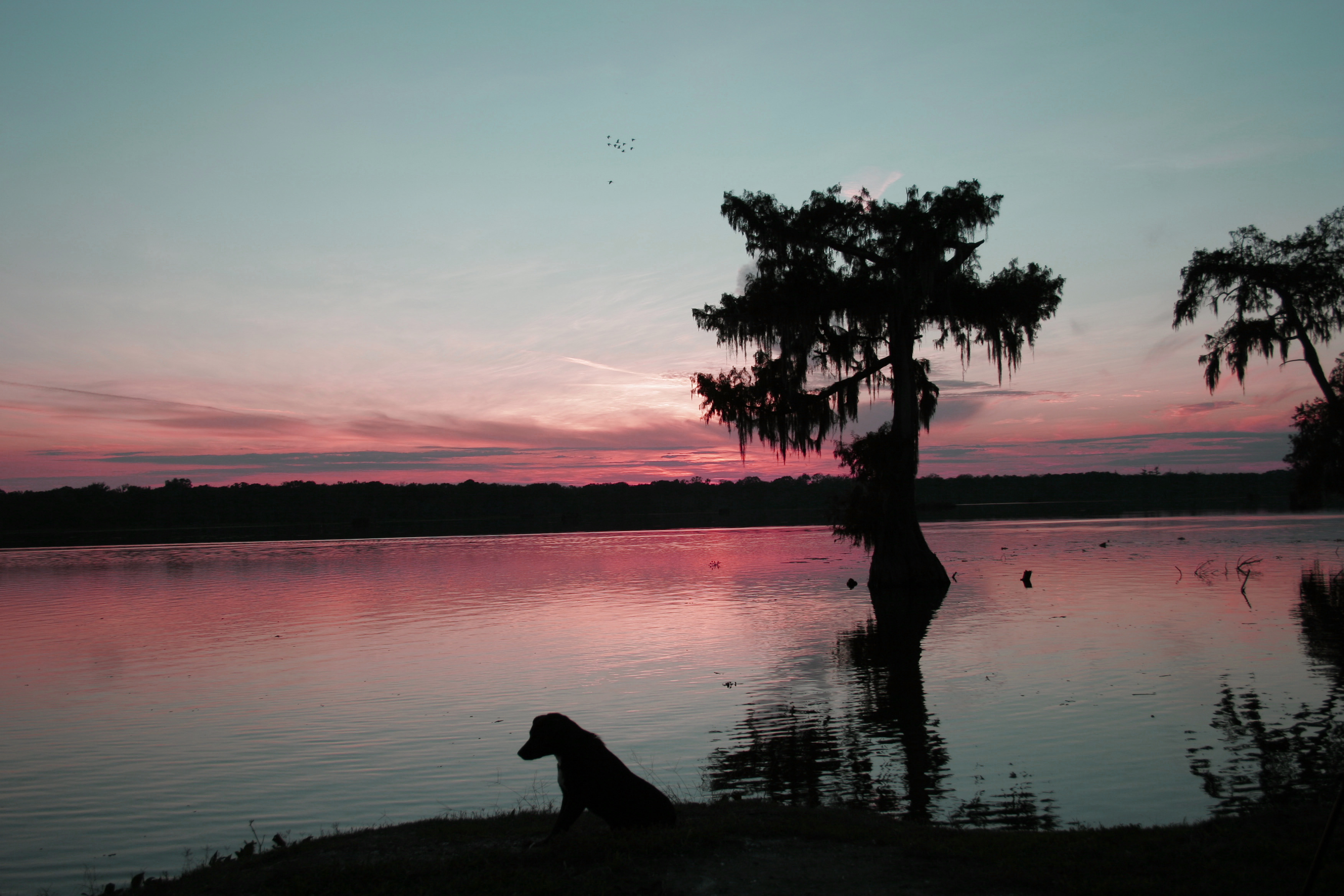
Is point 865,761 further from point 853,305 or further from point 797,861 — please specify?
point 853,305

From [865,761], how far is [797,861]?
4470 millimetres

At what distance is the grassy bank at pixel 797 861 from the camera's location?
5.66m

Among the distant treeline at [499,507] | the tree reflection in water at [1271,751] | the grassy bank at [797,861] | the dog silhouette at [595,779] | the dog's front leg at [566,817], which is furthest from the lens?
the distant treeline at [499,507]

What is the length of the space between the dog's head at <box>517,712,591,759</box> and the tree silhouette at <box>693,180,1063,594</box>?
2182cm

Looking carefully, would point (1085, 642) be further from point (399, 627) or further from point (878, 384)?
point (399, 627)

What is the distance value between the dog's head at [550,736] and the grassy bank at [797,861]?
639 millimetres

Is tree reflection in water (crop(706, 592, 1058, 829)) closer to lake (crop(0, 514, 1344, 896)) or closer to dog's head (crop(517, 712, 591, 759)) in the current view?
lake (crop(0, 514, 1344, 896))

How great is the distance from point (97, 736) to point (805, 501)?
A: 493 ft

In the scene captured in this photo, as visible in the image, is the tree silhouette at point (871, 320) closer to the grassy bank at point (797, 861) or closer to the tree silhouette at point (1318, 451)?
the tree silhouette at point (1318, 451)

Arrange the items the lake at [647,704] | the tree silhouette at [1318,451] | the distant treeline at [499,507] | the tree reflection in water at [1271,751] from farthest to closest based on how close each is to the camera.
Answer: the distant treeline at [499,507] → the tree silhouette at [1318,451] → the lake at [647,704] → the tree reflection in water at [1271,751]

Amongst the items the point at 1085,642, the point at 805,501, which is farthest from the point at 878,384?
the point at 805,501

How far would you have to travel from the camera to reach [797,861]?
20.4 feet

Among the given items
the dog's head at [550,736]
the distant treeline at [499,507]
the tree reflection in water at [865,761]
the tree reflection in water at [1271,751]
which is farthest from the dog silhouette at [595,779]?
the distant treeline at [499,507]

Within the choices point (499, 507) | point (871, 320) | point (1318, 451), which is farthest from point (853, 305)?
point (499, 507)
